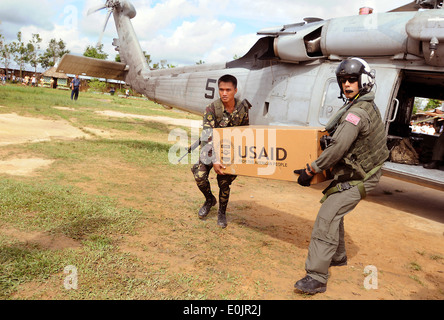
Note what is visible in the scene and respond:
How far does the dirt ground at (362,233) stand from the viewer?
3482mm

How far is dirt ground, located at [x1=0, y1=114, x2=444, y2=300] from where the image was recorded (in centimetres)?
348

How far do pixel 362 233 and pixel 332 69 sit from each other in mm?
3317

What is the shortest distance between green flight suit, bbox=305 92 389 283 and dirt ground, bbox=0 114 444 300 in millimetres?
439

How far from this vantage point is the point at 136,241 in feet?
12.7

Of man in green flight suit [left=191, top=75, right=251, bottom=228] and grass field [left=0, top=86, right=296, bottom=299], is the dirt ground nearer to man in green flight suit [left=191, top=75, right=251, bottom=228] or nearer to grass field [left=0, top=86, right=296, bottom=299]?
grass field [left=0, top=86, right=296, bottom=299]

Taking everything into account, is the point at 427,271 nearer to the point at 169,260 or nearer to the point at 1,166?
the point at 169,260

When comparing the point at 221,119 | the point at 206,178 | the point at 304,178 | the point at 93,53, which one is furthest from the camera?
the point at 93,53

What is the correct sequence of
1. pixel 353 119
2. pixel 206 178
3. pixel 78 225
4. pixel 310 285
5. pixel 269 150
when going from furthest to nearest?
pixel 206 178, pixel 78 225, pixel 269 150, pixel 310 285, pixel 353 119

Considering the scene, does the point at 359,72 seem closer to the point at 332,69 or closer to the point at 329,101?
the point at 329,101

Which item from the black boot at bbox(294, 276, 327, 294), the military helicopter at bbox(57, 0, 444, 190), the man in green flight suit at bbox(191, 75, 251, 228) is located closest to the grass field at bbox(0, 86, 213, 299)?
the man in green flight suit at bbox(191, 75, 251, 228)

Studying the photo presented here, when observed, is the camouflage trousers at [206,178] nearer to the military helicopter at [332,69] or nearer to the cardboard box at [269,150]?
the cardboard box at [269,150]

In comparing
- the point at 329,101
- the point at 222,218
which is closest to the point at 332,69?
the point at 329,101

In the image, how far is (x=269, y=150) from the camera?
3646 mm

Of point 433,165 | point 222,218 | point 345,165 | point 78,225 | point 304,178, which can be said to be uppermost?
point 345,165
